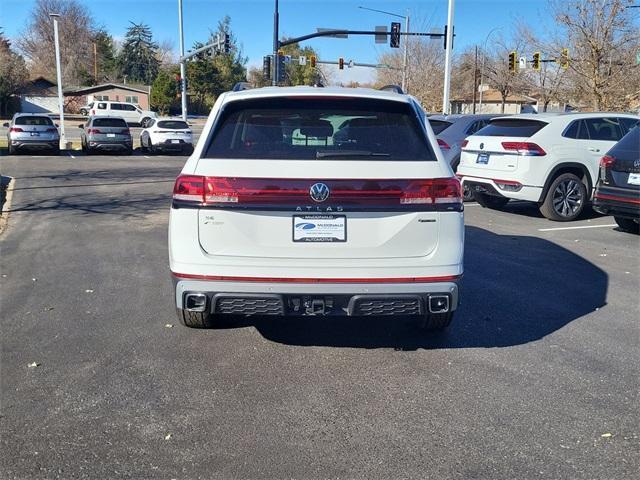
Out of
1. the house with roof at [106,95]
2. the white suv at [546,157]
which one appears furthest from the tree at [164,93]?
the white suv at [546,157]

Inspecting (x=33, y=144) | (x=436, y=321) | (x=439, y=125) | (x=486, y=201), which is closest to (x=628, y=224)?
(x=486, y=201)

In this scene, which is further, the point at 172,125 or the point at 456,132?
the point at 172,125

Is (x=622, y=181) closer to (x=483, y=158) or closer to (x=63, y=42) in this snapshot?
(x=483, y=158)

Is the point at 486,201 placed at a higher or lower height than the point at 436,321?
higher

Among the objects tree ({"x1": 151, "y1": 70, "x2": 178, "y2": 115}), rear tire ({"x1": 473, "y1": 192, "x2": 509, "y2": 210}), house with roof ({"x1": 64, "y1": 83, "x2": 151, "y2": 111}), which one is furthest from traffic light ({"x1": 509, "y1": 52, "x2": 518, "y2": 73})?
house with roof ({"x1": 64, "y1": 83, "x2": 151, "y2": 111})

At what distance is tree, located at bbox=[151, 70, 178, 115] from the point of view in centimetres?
6322

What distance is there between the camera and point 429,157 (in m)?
4.06

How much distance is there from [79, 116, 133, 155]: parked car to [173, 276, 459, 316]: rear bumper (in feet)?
74.0

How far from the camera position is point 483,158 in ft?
35.3

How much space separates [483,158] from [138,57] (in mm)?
91677

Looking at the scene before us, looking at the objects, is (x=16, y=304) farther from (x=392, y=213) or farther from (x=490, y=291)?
(x=490, y=291)

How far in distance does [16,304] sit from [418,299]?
378 cm

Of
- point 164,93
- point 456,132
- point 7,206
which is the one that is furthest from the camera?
point 164,93

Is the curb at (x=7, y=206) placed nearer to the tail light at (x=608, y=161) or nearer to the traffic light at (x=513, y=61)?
the tail light at (x=608, y=161)
